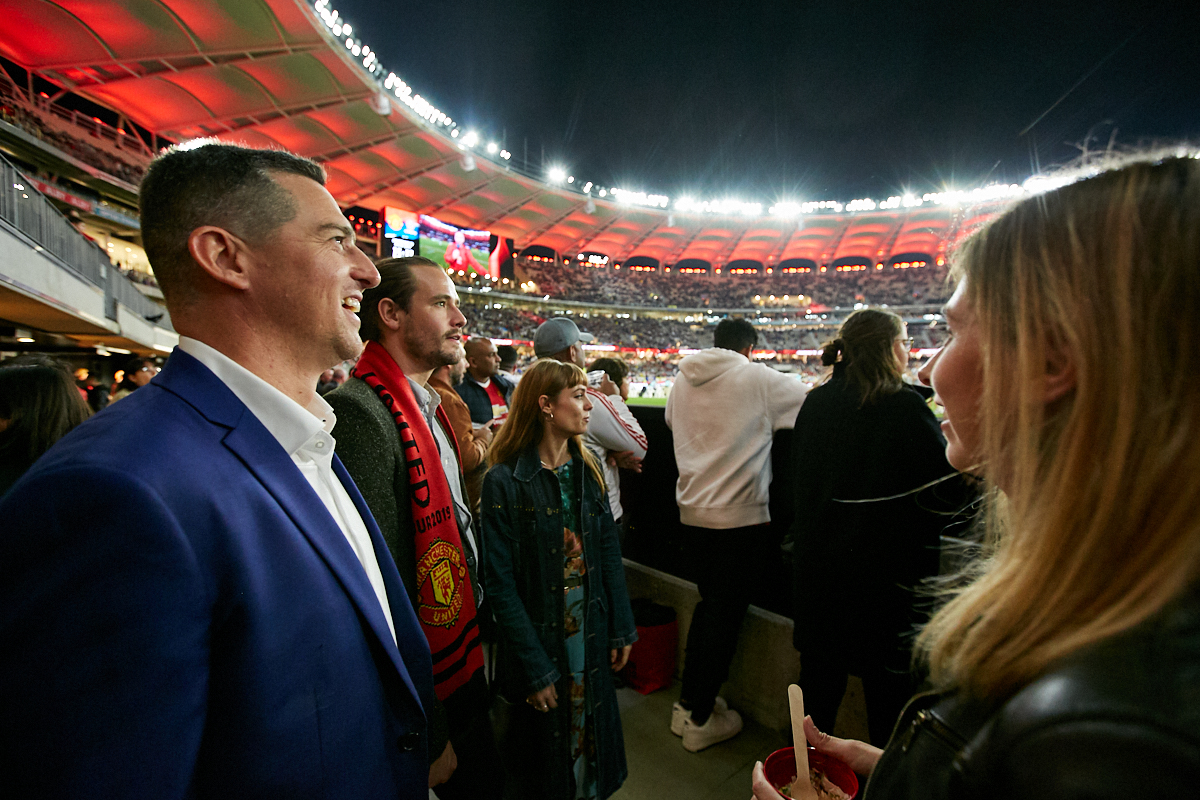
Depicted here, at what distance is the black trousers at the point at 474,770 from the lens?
6.51 feet

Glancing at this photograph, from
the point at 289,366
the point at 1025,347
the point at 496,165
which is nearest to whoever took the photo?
the point at 1025,347

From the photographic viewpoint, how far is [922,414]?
89.4 inches

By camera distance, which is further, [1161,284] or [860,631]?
[860,631]

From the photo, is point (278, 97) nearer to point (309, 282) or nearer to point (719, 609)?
point (309, 282)

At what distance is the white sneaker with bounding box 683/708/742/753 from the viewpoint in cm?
297

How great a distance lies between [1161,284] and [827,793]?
3.78ft

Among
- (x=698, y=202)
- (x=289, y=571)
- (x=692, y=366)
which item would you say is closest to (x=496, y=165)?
(x=698, y=202)

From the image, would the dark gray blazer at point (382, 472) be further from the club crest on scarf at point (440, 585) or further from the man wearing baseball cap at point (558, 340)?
the man wearing baseball cap at point (558, 340)

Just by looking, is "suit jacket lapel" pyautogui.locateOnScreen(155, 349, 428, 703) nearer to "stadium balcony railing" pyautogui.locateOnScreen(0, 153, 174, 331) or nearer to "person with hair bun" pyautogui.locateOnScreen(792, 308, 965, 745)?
"person with hair bun" pyautogui.locateOnScreen(792, 308, 965, 745)

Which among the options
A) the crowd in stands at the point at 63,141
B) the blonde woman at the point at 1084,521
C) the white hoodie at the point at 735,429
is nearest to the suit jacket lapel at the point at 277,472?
the blonde woman at the point at 1084,521

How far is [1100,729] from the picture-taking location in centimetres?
46

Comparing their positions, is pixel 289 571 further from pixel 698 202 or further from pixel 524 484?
pixel 698 202

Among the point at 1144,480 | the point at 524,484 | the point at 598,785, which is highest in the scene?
the point at 1144,480

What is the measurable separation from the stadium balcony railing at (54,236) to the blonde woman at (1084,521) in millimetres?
10807
